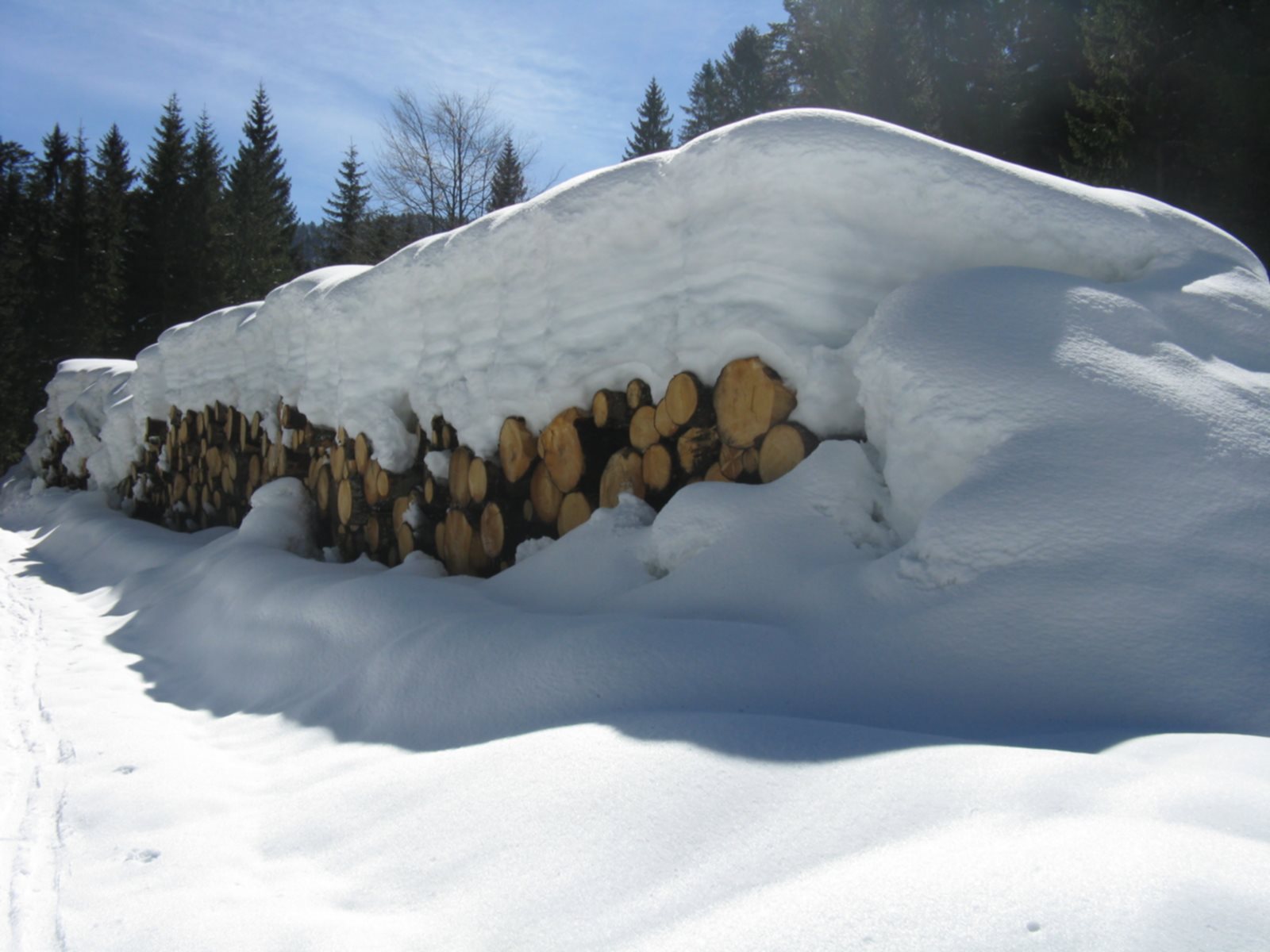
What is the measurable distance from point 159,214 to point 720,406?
21638 mm

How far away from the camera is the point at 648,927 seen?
32.6 inches

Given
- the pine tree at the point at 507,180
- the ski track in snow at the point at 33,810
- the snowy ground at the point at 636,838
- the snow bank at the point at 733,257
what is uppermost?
the pine tree at the point at 507,180

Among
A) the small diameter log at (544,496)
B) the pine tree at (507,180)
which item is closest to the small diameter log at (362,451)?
the small diameter log at (544,496)

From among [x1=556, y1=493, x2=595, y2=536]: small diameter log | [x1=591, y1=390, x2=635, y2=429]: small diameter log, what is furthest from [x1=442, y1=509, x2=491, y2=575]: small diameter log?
[x1=591, y1=390, x2=635, y2=429]: small diameter log

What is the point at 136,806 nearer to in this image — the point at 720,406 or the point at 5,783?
the point at 5,783

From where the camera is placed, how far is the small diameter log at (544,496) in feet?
7.89

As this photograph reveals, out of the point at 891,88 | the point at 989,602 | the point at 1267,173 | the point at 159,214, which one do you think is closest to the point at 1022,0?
the point at 891,88

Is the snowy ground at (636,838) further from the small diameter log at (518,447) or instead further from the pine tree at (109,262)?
the pine tree at (109,262)

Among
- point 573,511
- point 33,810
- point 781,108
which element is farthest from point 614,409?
point 781,108

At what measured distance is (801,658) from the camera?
1341 mm

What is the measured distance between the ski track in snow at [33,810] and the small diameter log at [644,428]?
4.72ft

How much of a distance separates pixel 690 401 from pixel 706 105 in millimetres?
24390

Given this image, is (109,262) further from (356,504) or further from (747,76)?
(356,504)

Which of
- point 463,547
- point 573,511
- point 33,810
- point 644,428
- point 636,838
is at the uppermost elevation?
point 644,428
